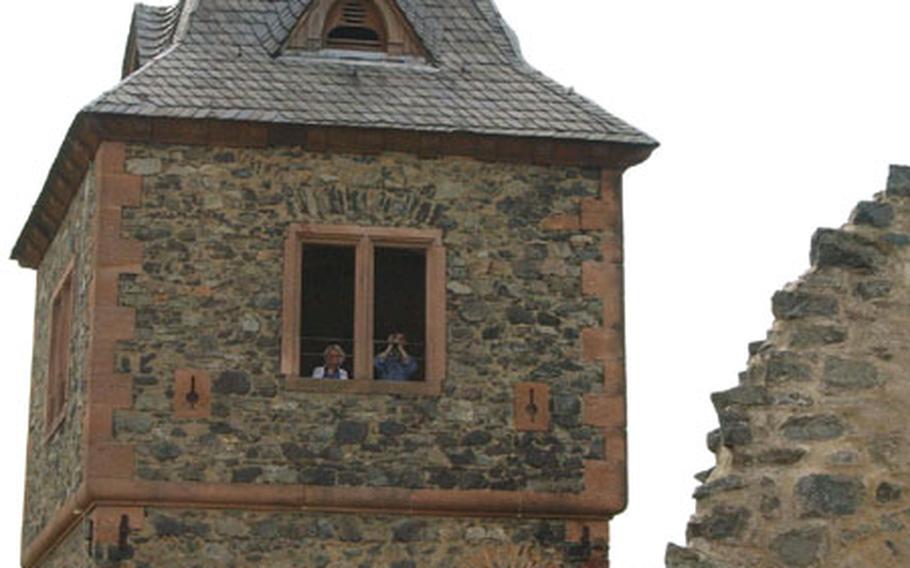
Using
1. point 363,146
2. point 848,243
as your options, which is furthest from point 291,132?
point 848,243

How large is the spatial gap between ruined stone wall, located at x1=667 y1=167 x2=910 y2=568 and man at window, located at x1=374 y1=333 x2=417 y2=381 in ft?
35.7

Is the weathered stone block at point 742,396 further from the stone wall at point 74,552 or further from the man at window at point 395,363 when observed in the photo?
the man at window at point 395,363

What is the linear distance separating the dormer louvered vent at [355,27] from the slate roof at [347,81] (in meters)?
0.27

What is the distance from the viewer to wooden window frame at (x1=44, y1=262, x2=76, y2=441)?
20750 millimetres

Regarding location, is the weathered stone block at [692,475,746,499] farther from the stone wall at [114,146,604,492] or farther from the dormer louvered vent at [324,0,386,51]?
the dormer louvered vent at [324,0,386,51]

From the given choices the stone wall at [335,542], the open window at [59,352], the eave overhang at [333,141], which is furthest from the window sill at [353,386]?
the open window at [59,352]

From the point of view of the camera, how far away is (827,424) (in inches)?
343

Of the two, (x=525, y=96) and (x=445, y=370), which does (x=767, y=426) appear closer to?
(x=445, y=370)

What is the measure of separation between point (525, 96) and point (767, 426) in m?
12.3

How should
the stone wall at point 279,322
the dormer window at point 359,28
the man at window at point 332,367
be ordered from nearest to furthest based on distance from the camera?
1. the stone wall at point 279,322
2. the man at window at point 332,367
3. the dormer window at point 359,28

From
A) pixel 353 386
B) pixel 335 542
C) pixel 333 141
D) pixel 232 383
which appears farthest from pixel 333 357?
pixel 333 141

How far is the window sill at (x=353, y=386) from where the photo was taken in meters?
19.2

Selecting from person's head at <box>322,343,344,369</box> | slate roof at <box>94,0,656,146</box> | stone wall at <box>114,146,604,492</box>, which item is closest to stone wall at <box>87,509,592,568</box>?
stone wall at <box>114,146,604,492</box>

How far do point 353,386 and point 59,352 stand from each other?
354cm
